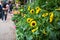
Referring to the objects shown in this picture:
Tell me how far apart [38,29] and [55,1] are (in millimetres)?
1235

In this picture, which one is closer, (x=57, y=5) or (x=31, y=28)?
(x=31, y=28)

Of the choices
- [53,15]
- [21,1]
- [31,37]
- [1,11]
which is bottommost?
[1,11]

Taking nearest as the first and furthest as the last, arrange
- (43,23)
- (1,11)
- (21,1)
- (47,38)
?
(47,38) < (43,23) < (21,1) < (1,11)

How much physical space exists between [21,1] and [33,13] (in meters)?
5.79

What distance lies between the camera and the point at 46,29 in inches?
146

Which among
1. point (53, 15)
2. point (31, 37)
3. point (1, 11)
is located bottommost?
point (1, 11)

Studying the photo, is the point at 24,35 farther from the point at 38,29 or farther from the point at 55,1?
the point at 55,1

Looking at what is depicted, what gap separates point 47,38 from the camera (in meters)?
3.62

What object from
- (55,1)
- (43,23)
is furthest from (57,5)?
A: (43,23)

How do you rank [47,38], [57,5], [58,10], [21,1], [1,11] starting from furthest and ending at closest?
[1,11] → [21,1] → [57,5] → [58,10] → [47,38]

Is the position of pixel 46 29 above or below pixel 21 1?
above

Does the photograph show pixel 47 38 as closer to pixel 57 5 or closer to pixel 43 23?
pixel 43 23

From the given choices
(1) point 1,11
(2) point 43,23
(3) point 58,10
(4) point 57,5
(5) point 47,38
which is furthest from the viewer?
(1) point 1,11

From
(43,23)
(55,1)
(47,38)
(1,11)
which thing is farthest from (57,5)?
(1,11)
